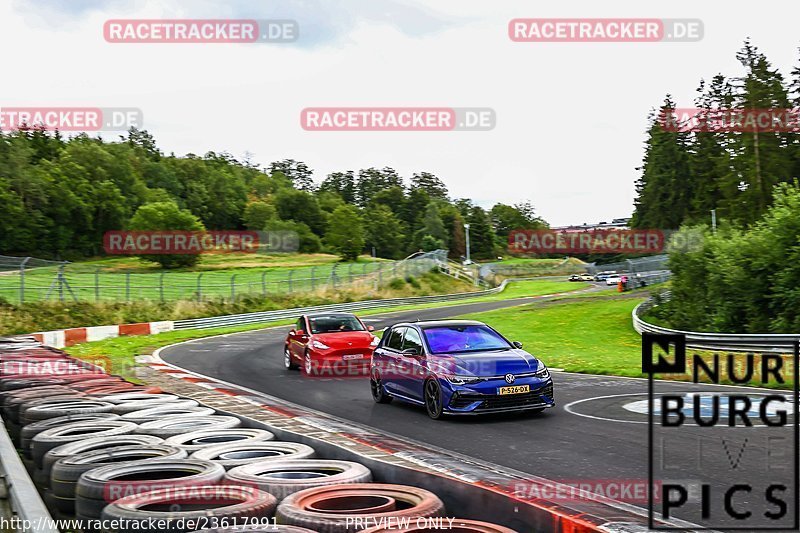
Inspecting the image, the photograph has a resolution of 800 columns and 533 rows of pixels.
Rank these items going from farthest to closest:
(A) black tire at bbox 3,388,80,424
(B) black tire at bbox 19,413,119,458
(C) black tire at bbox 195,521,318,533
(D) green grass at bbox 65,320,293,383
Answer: (D) green grass at bbox 65,320,293,383 → (A) black tire at bbox 3,388,80,424 → (B) black tire at bbox 19,413,119,458 → (C) black tire at bbox 195,521,318,533

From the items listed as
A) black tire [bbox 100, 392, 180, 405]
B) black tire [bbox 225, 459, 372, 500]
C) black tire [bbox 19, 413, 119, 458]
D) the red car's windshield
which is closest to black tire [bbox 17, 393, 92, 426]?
black tire [bbox 100, 392, 180, 405]

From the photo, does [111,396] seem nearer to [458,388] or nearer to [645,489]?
[458,388]

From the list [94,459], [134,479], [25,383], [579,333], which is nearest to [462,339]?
[25,383]

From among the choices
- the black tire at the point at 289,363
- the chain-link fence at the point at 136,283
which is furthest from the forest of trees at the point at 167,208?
the black tire at the point at 289,363

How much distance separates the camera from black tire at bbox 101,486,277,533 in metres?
4.86

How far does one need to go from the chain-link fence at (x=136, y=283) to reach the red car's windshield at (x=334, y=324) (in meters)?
20.1

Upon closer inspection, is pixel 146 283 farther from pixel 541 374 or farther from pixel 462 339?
pixel 541 374

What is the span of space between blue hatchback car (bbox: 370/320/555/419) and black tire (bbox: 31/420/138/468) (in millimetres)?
5029

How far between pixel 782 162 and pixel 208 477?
232ft

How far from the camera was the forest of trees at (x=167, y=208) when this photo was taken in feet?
326

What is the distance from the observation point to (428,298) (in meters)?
62.6

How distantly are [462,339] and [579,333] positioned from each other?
2108 cm

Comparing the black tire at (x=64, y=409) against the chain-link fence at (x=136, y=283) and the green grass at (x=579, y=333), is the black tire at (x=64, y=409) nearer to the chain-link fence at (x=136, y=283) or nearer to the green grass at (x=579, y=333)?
the green grass at (x=579, y=333)

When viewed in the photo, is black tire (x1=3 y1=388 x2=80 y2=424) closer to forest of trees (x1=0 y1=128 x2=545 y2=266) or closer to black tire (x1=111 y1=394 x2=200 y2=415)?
black tire (x1=111 y1=394 x2=200 y2=415)
